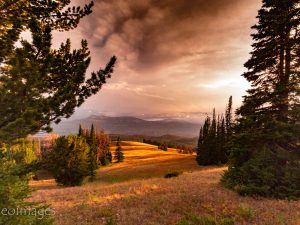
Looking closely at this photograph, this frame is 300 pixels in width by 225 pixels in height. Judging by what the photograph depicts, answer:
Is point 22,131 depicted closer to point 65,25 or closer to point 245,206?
point 65,25

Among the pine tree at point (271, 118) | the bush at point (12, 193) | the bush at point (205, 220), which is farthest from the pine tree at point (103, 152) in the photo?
the bush at point (12, 193)

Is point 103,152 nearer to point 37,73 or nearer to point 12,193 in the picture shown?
point 12,193

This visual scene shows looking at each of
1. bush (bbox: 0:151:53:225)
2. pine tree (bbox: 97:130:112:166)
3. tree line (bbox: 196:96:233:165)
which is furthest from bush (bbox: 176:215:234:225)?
pine tree (bbox: 97:130:112:166)

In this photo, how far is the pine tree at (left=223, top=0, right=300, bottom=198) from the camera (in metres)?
14.4

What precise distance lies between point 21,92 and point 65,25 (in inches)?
123

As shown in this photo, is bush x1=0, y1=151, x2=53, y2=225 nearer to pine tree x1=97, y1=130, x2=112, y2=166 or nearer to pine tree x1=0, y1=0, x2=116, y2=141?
pine tree x1=0, y1=0, x2=116, y2=141

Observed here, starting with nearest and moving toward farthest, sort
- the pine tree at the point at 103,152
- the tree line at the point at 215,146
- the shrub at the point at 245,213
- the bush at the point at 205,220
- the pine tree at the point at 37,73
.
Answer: the pine tree at the point at 37,73 < the bush at the point at 205,220 < the shrub at the point at 245,213 < the tree line at the point at 215,146 < the pine tree at the point at 103,152

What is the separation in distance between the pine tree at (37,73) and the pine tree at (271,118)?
1262cm

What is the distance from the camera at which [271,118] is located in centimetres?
1536

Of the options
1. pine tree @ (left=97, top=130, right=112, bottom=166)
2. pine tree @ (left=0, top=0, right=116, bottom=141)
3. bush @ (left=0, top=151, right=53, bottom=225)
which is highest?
pine tree @ (left=0, top=0, right=116, bottom=141)

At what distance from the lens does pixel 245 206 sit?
11508 mm

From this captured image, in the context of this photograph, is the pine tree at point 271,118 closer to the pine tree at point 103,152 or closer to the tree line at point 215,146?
the tree line at point 215,146

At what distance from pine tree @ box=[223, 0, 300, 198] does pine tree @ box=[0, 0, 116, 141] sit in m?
12.6

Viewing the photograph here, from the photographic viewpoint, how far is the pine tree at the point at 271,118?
14406 mm
